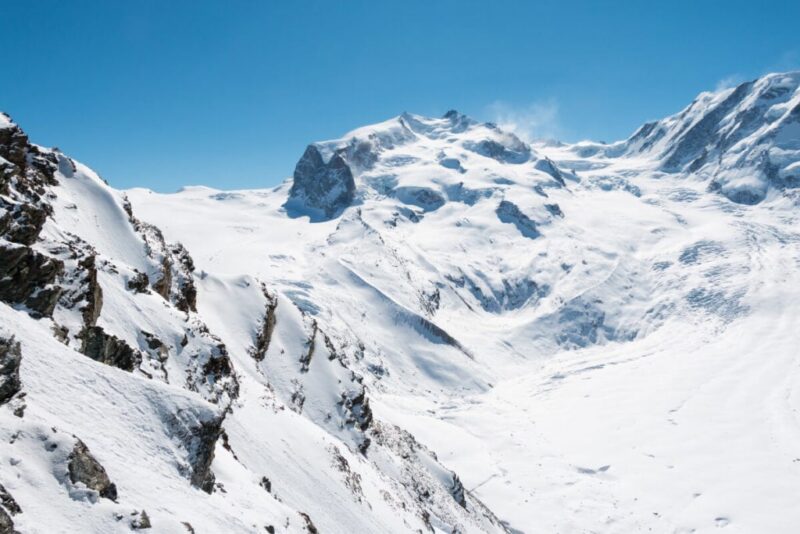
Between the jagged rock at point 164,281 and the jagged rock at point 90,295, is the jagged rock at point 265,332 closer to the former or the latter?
the jagged rock at point 164,281

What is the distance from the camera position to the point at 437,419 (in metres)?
120

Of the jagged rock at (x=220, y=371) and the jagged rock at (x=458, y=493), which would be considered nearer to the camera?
the jagged rock at (x=220, y=371)

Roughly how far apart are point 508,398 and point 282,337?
10222cm

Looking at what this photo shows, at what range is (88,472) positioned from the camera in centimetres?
1761

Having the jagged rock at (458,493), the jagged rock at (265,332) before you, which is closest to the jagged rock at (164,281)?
the jagged rock at (265,332)

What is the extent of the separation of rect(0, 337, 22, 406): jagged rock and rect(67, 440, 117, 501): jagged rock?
271 centimetres

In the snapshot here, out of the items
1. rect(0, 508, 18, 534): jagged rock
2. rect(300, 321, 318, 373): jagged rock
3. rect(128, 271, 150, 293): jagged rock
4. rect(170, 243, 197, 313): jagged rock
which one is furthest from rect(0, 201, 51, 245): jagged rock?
rect(300, 321, 318, 373): jagged rock

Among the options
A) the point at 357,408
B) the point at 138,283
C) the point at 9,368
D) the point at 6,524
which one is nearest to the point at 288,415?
the point at 357,408

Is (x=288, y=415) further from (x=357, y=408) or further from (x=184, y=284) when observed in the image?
(x=184, y=284)

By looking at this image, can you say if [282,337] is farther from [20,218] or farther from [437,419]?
[437,419]

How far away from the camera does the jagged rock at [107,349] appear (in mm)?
26719

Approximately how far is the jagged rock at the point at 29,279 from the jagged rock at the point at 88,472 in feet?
30.9

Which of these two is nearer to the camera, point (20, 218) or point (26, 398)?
point (26, 398)

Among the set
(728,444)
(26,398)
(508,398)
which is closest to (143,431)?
(26,398)
